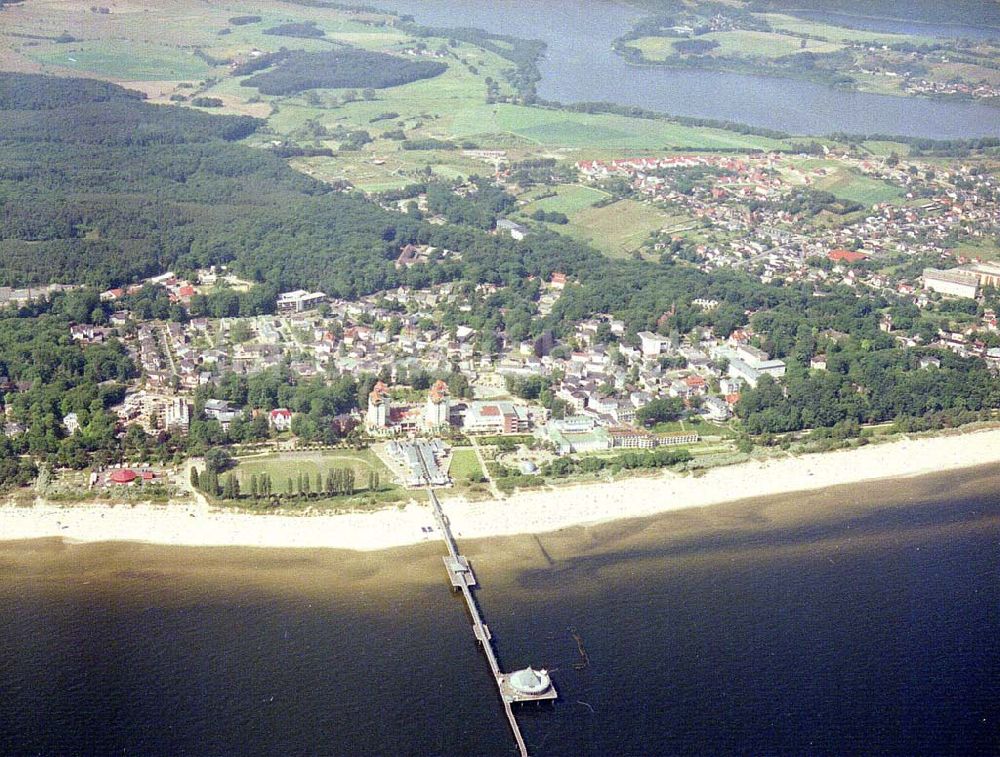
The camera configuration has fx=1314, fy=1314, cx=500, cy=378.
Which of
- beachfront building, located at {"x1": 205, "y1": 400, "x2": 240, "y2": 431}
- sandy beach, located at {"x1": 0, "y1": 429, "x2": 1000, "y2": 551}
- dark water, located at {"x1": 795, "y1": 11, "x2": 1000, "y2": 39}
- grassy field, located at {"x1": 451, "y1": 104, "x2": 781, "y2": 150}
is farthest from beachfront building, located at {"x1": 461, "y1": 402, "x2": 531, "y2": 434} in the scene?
dark water, located at {"x1": 795, "y1": 11, "x2": 1000, "y2": 39}

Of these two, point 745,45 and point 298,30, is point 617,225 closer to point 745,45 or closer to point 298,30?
point 298,30

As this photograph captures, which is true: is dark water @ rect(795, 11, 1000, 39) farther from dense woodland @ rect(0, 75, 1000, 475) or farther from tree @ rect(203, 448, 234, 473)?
tree @ rect(203, 448, 234, 473)

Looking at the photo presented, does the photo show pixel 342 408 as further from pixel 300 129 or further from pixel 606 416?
pixel 300 129

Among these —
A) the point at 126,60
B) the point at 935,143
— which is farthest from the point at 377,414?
the point at 126,60

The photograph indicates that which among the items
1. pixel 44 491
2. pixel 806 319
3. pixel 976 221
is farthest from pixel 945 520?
pixel 976 221

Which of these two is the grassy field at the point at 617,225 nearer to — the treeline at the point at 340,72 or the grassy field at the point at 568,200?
the grassy field at the point at 568,200
